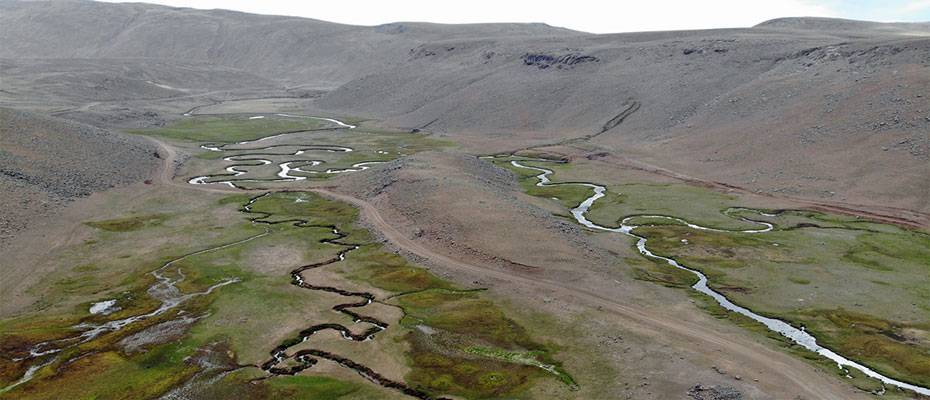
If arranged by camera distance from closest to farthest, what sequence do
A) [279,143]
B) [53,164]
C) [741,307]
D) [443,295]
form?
[741,307], [443,295], [53,164], [279,143]

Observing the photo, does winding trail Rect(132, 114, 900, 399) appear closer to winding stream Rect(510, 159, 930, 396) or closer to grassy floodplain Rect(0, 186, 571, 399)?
winding stream Rect(510, 159, 930, 396)

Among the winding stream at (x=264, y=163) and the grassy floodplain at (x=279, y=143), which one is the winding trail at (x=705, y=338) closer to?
the winding stream at (x=264, y=163)

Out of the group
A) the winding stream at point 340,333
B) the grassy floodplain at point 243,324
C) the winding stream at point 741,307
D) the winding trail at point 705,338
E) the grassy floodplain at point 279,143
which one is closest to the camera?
the winding trail at point 705,338

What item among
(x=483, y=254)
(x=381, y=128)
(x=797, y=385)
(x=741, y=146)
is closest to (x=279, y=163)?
(x=381, y=128)

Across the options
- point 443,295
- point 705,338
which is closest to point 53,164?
point 443,295

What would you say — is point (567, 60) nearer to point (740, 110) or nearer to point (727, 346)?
point (740, 110)

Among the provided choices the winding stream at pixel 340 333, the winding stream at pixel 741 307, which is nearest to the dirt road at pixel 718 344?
the winding stream at pixel 741 307

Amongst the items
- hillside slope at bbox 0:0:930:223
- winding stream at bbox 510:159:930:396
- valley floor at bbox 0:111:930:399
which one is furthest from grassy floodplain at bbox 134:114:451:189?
winding stream at bbox 510:159:930:396

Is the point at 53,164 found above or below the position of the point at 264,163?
above

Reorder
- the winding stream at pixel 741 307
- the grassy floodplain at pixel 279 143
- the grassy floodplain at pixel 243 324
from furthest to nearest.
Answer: the grassy floodplain at pixel 279 143 < the winding stream at pixel 741 307 < the grassy floodplain at pixel 243 324

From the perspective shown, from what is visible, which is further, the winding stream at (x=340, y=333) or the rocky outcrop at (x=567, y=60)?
the rocky outcrop at (x=567, y=60)

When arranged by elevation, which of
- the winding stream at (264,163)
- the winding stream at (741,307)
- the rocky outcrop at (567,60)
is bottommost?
the winding stream at (741,307)
